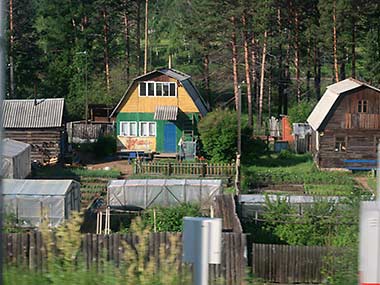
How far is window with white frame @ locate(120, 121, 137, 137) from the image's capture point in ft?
96.5

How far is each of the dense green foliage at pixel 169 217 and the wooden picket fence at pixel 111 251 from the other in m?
4.79

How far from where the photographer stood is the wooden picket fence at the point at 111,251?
4706mm

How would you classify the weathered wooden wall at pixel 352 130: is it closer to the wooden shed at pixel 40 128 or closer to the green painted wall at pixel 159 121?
the green painted wall at pixel 159 121

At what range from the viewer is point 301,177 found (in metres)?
23.9

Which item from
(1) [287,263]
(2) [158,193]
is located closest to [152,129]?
(2) [158,193]

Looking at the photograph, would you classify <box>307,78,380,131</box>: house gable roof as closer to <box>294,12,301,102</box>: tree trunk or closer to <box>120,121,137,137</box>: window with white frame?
<box>120,121,137,137</box>: window with white frame

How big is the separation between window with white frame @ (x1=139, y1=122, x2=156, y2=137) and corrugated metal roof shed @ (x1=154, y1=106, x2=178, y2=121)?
0.64 metres

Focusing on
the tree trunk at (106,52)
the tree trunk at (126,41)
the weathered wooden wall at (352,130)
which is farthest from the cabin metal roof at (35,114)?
the tree trunk at (126,41)

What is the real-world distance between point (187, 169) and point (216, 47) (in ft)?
43.6

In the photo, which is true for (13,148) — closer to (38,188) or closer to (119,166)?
(119,166)

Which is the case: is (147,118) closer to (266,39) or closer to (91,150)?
(91,150)

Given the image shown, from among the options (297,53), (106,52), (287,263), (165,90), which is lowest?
(287,263)

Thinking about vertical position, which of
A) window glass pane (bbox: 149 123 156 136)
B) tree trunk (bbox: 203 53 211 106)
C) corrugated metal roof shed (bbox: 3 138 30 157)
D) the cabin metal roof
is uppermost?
tree trunk (bbox: 203 53 211 106)

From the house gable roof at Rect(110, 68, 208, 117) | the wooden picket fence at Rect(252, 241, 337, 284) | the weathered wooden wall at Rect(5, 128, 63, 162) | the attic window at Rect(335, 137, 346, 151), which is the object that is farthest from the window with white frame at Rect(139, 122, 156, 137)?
the wooden picket fence at Rect(252, 241, 337, 284)
